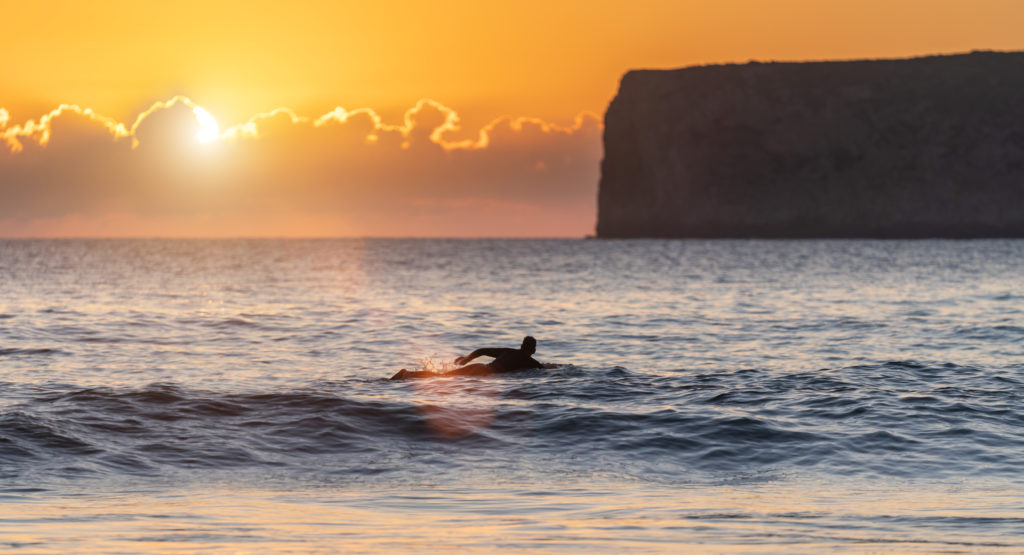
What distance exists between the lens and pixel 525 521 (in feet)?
29.8

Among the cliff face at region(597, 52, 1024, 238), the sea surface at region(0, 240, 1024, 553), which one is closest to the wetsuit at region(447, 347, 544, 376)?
the sea surface at region(0, 240, 1024, 553)

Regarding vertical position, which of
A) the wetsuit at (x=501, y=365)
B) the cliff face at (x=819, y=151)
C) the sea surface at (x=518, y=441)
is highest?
the cliff face at (x=819, y=151)

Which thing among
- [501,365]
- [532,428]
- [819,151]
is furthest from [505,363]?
[819,151]

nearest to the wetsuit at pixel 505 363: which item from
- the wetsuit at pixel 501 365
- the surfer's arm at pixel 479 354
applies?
the wetsuit at pixel 501 365

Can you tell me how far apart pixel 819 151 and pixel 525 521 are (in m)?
183

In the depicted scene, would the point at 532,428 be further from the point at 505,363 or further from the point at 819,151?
the point at 819,151

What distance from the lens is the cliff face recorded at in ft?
589

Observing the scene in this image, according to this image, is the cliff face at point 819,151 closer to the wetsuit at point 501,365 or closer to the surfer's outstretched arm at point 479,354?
the wetsuit at point 501,365

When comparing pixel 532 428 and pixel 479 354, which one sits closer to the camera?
pixel 532 428

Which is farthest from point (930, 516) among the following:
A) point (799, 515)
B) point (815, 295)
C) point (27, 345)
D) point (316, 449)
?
point (815, 295)

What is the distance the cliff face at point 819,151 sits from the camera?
17938 centimetres

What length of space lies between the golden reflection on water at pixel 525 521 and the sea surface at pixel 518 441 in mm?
40

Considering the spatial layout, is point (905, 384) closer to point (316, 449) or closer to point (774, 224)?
point (316, 449)

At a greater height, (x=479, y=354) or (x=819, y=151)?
(x=819, y=151)
